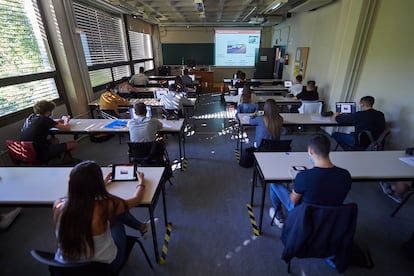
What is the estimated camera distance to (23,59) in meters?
3.45

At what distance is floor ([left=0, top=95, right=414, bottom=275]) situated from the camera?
1.84 meters

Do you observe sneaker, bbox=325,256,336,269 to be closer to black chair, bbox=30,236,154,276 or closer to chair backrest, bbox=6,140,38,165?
black chair, bbox=30,236,154,276

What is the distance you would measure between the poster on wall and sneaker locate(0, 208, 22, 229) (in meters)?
7.08

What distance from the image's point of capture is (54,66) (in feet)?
13.4

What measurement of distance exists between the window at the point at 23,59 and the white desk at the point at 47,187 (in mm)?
1863

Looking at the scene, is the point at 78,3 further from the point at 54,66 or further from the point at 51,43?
the point at 54,66

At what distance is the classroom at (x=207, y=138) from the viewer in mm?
1892

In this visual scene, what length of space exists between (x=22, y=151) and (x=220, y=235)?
101 inches

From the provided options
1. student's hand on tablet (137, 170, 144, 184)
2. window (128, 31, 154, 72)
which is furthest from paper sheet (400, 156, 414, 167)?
window (128, 31, 154, 72)

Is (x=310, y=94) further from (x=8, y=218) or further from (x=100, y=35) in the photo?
(x=100, y=35)

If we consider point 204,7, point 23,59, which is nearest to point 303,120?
point 23,59

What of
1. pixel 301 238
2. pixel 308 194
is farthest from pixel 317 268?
pixel 308 194

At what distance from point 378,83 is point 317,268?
11.0 feet

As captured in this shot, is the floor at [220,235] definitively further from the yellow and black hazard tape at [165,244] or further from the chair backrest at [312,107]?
the chair backrest at [312,107]
